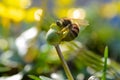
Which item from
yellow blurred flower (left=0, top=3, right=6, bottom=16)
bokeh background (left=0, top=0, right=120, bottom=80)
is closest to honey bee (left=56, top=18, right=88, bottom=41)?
bokeh background (left=0, top=0, right=120, bottom=80)

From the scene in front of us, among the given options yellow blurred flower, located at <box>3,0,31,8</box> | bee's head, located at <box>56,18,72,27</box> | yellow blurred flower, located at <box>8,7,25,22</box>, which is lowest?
bee's head, located at <box>56,18,72,27</box>

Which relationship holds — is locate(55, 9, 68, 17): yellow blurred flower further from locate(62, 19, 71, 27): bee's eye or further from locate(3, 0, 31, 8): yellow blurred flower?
locate(62, 19, 71, 27): bee's eye

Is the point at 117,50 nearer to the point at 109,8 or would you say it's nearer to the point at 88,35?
the point at 88,35

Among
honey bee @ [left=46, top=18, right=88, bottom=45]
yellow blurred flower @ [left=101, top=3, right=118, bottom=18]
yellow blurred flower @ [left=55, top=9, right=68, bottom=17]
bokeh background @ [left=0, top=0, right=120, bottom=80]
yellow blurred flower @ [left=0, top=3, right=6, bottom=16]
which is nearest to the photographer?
honey bee @ [left=46, top=18, right=88, bottom=45]

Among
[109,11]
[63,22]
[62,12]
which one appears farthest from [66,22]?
[109,11]

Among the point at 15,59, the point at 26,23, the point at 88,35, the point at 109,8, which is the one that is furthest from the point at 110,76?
the point at 109,8

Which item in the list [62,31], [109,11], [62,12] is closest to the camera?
[62,31]

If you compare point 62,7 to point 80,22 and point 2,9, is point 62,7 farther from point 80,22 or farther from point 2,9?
point 80,22
